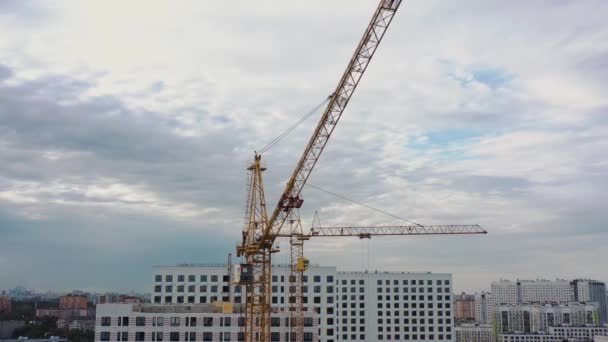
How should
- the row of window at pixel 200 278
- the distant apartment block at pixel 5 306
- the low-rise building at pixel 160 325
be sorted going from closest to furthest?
1. the low-rise building at pixel 160 325
2. the row of window at pixel 200 278
3. the distant apartment block at pixel 5 306

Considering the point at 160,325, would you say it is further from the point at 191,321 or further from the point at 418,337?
the point at 418,337

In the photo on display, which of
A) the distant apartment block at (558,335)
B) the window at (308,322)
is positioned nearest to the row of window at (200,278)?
the window at (308,322)

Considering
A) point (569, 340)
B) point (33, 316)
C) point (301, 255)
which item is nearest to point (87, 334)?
point (33, 316)

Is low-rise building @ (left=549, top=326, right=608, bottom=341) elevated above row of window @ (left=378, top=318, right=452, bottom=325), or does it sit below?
below

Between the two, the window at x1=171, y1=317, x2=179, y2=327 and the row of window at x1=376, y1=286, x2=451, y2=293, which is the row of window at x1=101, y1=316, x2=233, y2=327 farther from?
the row of window at x1=376, y1=286, x2=451, y2=293

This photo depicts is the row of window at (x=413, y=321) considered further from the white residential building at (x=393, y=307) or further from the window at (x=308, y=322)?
the window at (x=308, y=322)

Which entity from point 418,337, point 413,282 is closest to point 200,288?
point 413,282

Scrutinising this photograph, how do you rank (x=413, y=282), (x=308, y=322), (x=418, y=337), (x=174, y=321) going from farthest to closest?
(x=413, y=282) < (x=418, y=337) < (x=308, y=322) < (x=174, y=321)

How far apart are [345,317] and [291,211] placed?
5379cm

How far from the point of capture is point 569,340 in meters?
168

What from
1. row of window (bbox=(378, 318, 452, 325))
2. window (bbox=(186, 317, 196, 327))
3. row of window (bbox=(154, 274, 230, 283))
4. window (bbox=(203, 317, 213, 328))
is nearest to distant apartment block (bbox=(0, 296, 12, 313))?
row of window (bbox=(154, 274, 230, 283))

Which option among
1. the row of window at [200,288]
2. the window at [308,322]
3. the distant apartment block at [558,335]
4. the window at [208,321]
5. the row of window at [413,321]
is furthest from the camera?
the distant apartment block at [558,335]

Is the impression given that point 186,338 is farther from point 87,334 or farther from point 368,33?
point 87,334

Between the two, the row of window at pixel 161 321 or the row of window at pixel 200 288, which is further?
the row of window at pixel 200 288
